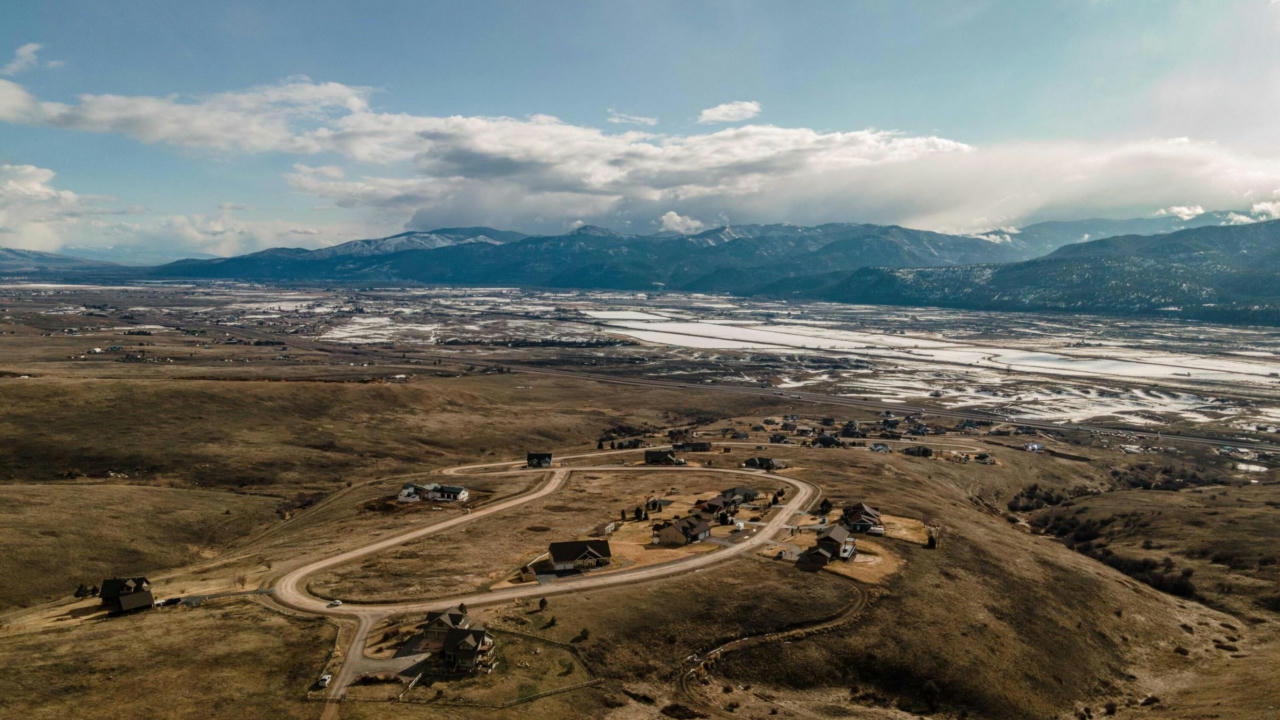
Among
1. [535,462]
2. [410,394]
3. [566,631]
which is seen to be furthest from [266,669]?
[410,394]

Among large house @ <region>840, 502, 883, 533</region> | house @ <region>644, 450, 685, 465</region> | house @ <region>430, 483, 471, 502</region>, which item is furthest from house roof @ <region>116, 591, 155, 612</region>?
house @ <region>644, 450, 685, 465</region>

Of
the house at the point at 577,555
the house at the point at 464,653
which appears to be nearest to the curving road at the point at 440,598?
the house at the point at 577,555

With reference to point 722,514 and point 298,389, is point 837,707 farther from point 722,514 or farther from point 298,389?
point 298,389

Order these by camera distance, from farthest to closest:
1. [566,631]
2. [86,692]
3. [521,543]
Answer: [521,543]
[566,631]
[86,692]

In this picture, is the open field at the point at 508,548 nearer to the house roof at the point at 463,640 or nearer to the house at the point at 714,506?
the house at the point at 714,506

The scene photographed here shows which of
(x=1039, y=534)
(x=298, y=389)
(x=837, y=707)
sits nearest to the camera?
(x=837, y=707)

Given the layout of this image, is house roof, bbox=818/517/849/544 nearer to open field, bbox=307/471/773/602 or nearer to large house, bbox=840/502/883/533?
large house, bbox=840/502/883/533

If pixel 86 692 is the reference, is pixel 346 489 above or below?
below
